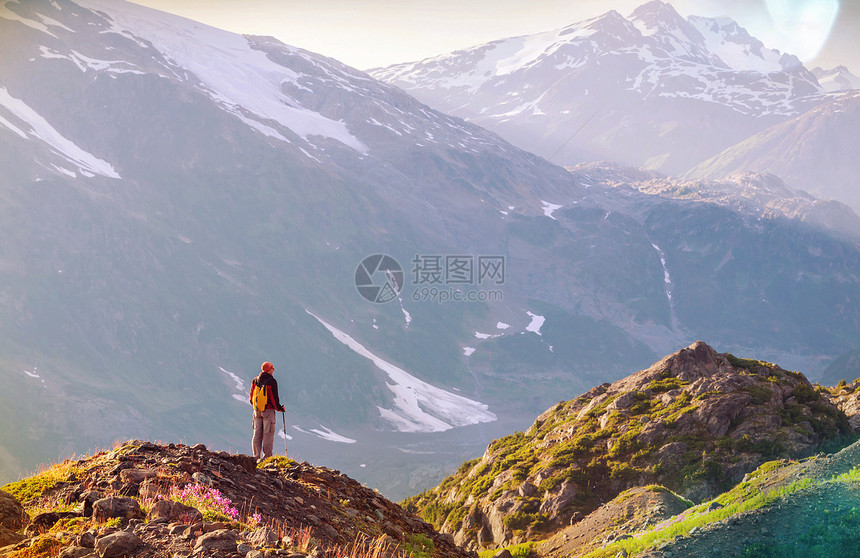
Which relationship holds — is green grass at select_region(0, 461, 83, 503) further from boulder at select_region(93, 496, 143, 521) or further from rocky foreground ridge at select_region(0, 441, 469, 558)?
boulder at select_region(93, 496, 143, 521)

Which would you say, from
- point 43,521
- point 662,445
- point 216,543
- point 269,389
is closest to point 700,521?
point 216,543

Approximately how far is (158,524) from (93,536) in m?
1.25

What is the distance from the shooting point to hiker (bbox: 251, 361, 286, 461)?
78.9ft

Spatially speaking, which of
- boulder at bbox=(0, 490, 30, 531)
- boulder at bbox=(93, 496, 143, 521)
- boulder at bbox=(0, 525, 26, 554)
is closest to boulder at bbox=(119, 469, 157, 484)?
boulder at bbox=(93, 496, 143, 521)

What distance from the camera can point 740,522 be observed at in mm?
16938

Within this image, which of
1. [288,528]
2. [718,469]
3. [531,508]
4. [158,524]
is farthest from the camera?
[531,508]

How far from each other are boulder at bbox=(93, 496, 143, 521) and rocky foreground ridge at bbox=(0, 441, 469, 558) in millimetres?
19

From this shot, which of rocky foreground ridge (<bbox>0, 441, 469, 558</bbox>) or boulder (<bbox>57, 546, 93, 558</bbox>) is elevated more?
boulder (<bbox>57, 546, 93, 558</bbox>)

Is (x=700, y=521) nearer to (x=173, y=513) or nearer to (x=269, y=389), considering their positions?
(x=173, y=513)

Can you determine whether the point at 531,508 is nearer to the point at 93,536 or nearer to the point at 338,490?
the point at 338,490

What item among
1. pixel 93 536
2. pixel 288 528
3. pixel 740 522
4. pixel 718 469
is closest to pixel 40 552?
pixel 93 536

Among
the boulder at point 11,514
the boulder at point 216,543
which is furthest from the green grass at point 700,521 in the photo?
the boulder at point 11,514

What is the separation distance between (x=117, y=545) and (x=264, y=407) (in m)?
12.7

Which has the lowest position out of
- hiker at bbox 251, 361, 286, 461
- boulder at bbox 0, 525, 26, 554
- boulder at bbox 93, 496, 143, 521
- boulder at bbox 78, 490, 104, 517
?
hiker at bbox 251, 361, 286, 461
